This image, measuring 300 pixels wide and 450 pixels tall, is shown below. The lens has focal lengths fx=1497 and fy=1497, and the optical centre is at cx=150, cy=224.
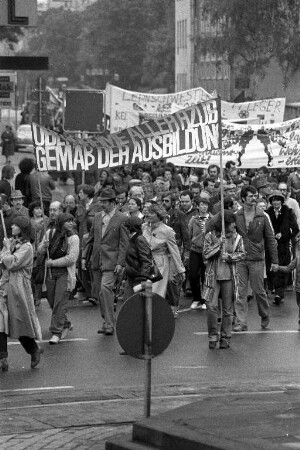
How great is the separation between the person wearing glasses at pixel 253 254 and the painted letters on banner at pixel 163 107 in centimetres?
1690

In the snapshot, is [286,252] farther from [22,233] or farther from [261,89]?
[261,89]

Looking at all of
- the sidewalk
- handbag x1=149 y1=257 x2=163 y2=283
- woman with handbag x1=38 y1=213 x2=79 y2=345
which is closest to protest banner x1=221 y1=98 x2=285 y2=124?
woman with handbag x1=38 y1=213 x2=79 y2=345

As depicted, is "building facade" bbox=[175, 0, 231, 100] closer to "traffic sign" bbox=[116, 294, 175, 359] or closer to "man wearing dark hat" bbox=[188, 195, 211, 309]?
"man wearing dark hat" bbox=[188, 195, 211, 309]

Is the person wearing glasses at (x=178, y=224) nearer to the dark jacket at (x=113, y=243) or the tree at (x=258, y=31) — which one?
the dark jacket at (x=113, y=243)

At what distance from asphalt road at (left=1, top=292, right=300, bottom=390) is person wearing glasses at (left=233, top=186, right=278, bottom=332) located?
0.25 m

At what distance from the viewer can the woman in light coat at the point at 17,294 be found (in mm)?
15039

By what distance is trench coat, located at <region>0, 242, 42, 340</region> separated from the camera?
15.0 metres

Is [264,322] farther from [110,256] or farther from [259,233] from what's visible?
[110,256]

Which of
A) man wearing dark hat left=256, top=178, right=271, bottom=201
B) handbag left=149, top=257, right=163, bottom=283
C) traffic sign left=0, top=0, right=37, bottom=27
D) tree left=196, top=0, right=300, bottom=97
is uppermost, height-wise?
tree left=196, top=0, right=300, bottom=97

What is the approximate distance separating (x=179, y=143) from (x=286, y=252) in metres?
2.55

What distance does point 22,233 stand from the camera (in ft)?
49.8

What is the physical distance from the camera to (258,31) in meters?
68.2

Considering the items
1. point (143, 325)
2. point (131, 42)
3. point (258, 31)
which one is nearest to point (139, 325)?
point (143, 325)

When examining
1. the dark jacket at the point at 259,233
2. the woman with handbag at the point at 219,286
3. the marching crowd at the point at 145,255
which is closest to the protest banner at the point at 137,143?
the marching crowd at the point at 145,255
